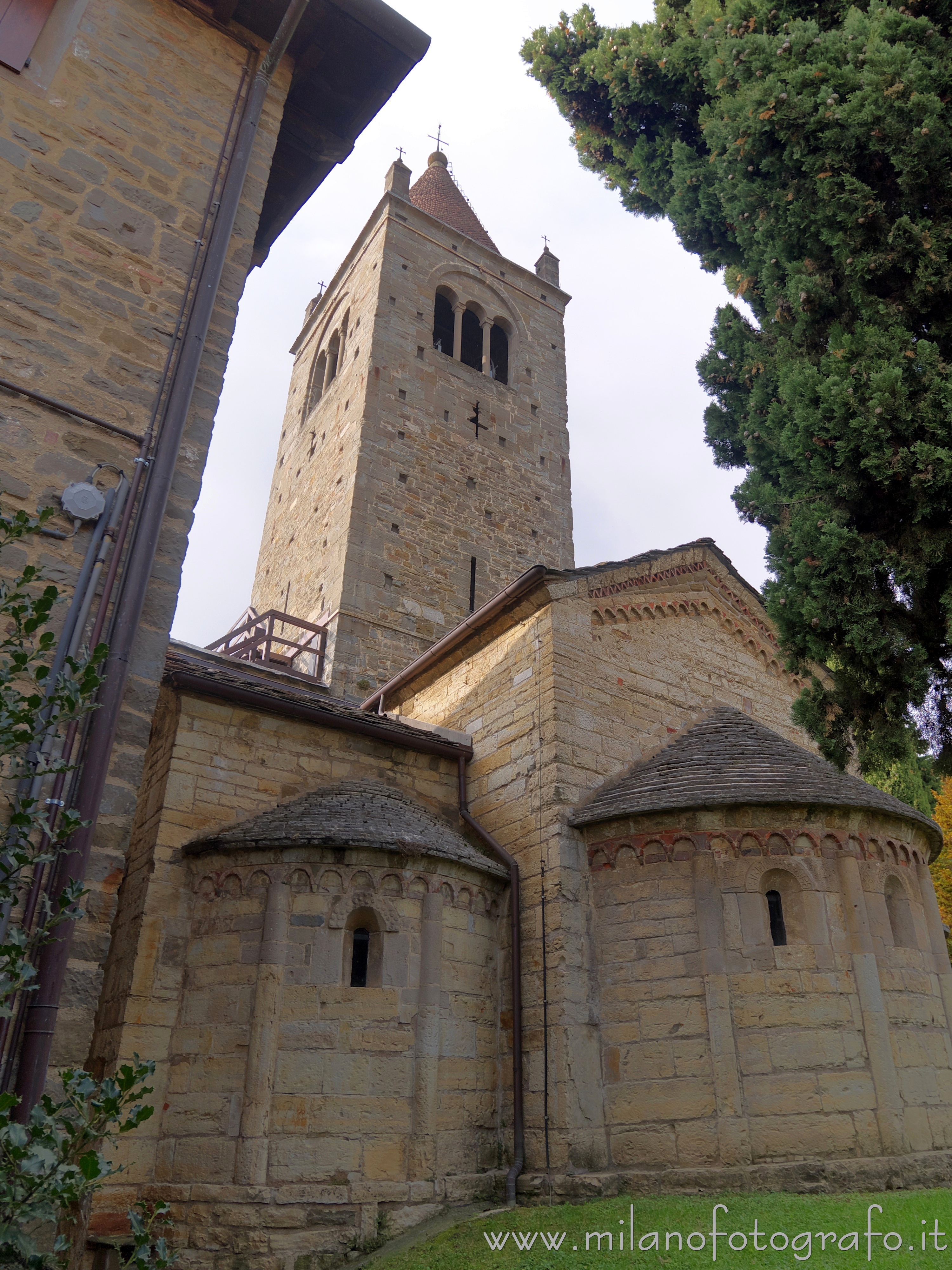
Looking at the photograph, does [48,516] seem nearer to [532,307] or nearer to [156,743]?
[156,743]

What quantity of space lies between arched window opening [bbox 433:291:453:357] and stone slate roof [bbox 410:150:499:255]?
2130mm

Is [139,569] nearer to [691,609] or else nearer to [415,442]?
[691,609]

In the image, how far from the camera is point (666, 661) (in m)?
11.6

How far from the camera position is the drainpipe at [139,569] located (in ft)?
13.0

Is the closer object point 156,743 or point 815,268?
point 815,268

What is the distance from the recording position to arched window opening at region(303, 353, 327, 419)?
23.6 m

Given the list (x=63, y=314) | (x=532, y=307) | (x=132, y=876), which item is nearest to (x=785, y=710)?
(x=132, y=876)

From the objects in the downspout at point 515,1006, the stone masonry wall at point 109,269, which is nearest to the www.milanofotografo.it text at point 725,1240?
the downspout at point 515,1006

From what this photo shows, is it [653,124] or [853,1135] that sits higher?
[653,124]

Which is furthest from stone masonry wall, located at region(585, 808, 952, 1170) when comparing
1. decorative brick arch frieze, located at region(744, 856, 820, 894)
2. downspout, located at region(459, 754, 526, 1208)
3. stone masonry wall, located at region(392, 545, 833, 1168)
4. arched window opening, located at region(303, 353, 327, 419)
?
arched window opening, located at region(303, 353, 327, 419)

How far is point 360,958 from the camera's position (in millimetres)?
8336

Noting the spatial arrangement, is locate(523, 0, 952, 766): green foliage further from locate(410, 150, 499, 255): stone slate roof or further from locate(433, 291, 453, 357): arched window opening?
locate(410, 150, 499, 255): stone slate roof

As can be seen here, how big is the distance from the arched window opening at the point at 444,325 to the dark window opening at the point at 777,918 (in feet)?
57.6

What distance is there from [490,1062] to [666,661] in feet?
17.5
